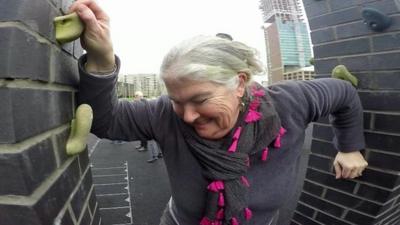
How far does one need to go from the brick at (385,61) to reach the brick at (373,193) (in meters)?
0.78

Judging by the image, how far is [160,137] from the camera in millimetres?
1444

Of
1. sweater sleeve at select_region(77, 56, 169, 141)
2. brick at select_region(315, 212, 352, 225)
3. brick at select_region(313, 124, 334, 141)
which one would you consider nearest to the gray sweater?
sweater sleeve at select_region(77, 56, 169, 141)

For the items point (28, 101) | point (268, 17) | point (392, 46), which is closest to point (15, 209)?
point (28, 101)

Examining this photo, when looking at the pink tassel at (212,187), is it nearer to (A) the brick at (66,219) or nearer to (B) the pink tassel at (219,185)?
(B) the pink tassel at (219,185)

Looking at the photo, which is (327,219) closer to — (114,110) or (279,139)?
(279,139)

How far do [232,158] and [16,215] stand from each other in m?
0.83

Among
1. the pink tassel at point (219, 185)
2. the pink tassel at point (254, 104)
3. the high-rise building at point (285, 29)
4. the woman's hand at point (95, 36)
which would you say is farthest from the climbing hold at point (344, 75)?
the high-rise building at point (285, 29)

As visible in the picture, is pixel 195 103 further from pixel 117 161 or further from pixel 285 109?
pixel 117 161

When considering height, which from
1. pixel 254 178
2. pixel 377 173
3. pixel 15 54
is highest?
pixel 15 54

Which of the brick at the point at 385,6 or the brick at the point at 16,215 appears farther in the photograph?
the brick at the point at 385,6

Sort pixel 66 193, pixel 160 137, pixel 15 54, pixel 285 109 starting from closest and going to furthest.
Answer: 1. pixel 15 54
2. pixel 66 193
3. pixel 160 137
4. pixel 285 109

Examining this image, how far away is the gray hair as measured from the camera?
120 centimetres

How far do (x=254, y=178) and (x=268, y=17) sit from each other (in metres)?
39.3

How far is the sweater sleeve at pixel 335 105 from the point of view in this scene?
5.44 feet
